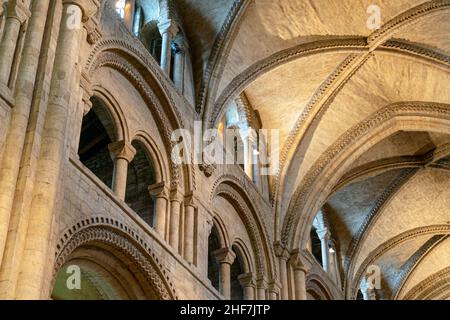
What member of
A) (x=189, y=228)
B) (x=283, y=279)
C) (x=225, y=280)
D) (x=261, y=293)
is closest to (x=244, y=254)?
(x=261, y=293)

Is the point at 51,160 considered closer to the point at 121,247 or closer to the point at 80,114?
the point at 80,114

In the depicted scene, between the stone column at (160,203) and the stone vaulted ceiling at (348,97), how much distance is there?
2273mm

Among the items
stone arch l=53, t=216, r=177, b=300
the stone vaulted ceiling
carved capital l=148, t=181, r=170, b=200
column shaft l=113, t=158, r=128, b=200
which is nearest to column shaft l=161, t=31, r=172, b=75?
the stone vaulted ceiling

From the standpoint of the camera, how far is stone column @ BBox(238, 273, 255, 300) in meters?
15.0

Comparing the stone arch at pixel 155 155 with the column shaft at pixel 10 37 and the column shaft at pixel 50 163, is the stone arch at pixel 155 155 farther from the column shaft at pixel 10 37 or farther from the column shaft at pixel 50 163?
the column shaft at pixel 10 37

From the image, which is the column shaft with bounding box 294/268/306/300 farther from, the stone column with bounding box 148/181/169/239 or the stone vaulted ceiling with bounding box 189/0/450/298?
→ the stone column with bounding box 148/181/169/239

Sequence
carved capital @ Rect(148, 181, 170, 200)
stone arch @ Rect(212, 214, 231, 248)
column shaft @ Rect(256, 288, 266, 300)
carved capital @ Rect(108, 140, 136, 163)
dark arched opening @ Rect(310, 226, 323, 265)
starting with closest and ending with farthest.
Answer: carved capital @ Rect(108, 140, 136, 163), carved capital @ Rect(148, 181, 170, 200), stone arch @ Rect(212, 214, 231, 248), column shaft @ Rect(256, 288, 266, 300), dark arched opening @ Rect(310, 226, 323, 265)

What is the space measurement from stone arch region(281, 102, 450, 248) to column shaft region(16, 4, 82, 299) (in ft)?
27.2

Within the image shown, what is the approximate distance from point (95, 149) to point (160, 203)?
314cm

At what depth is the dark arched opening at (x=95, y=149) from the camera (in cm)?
1434

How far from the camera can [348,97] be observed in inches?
676
